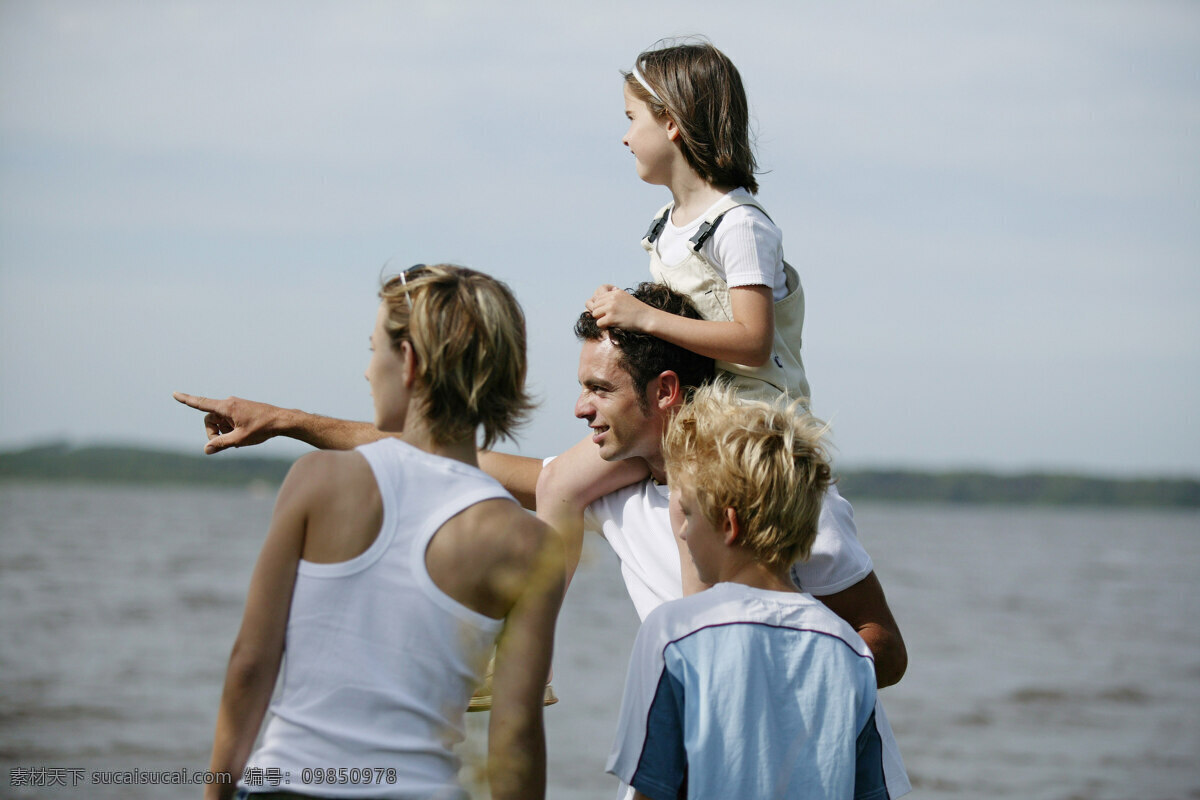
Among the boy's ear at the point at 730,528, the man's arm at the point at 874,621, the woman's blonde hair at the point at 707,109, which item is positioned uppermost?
the woman's blonde hair at the point at 707,109

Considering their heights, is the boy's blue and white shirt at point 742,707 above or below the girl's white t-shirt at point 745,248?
below

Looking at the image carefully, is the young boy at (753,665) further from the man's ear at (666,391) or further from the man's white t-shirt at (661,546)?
the man's ear at (666,391)

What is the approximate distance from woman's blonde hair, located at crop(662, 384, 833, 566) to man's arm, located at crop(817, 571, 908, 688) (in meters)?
0.63

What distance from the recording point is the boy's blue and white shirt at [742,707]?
2.13 meters

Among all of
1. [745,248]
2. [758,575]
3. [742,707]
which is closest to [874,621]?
[758,575]

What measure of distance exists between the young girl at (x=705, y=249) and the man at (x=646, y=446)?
0.27ft

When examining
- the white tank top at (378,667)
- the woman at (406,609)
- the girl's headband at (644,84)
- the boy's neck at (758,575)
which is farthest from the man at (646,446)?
the white tank top at (378,667)

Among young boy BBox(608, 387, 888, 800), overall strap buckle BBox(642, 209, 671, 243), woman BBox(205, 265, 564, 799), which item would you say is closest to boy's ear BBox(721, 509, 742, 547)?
young boy BBox(608, 387, 888, 800)

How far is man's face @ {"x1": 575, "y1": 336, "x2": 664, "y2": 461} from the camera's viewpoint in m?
3.04

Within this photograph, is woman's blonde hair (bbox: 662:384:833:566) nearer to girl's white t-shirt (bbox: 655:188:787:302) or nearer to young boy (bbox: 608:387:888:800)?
young boy (bbox: 608:387:888:800)

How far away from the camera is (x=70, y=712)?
12.2 meters

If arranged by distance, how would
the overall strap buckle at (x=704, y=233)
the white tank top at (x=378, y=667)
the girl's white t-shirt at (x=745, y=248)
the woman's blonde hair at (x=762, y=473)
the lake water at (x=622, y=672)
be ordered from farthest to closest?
the lake water at (x=622, y=672), the overall strap buckle at (x=704, y=233), the girl's white t-shirt at (x=745, y=248), the woman's blonde hair at (x=762, y=473), the white tank top at (x=378, y=667)

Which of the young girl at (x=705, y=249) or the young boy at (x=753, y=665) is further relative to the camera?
the young girl at (x=705, y=249)

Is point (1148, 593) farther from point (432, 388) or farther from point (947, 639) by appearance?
point (432, 388)
